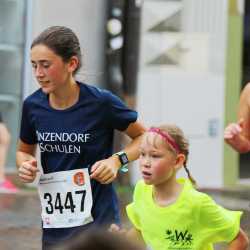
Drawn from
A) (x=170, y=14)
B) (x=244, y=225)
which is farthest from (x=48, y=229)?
(x=170, y=14)

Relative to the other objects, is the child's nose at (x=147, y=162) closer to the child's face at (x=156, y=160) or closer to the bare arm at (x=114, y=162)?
the child's face at (x=156, y=160)

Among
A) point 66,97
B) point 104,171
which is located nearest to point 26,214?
point 66,97

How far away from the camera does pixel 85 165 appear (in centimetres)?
446

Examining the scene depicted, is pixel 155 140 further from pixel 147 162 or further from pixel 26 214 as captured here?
pixel 26 214

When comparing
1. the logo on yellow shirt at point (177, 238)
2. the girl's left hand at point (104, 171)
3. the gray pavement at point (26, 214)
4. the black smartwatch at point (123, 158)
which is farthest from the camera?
the gray pavement at point (26, 214)

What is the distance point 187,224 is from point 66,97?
857 millimetres

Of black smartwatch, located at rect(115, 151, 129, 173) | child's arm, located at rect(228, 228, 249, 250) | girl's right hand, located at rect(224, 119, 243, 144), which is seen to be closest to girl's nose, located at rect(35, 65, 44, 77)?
black smartwatch, located at rect(115, 151, 129, 173)

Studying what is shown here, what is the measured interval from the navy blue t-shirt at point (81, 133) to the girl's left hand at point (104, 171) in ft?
0.36

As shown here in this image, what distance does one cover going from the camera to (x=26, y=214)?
9688 millimetres

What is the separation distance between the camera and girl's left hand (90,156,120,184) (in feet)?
14.1

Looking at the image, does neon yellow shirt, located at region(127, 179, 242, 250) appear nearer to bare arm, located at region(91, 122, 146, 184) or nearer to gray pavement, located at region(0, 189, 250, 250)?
bare arm, located at region(91, 122, 146, 184)

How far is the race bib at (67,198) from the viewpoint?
4473 mm

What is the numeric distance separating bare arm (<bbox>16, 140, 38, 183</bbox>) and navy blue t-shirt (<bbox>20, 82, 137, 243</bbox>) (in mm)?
89

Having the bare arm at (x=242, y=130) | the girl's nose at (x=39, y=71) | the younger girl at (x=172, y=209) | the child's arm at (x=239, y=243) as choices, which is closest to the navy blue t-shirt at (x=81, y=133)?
the girl's nose at (x=39, y=71)
